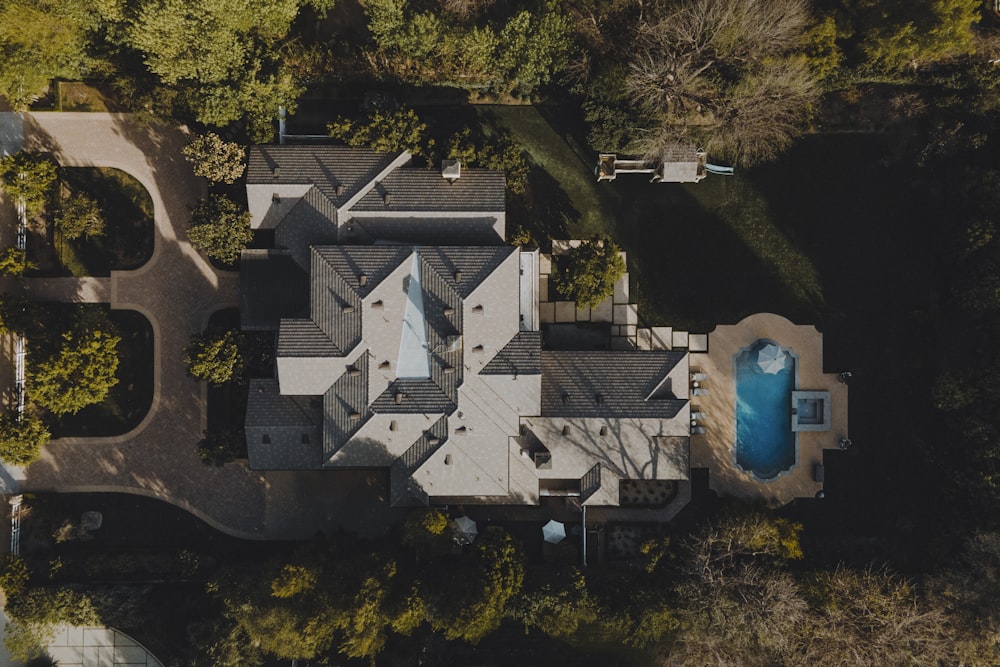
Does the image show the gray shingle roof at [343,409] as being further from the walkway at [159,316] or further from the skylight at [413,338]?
the walkway at [159,316]

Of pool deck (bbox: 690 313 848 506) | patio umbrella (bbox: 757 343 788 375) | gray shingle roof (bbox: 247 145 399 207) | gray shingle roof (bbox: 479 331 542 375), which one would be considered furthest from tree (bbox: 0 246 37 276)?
patio umbrella (bbox: 757 343 788 375)

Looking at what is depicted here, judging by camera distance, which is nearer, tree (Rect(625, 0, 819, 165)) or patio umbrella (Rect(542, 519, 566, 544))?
tree (Rect(625, 0, 819, 165))

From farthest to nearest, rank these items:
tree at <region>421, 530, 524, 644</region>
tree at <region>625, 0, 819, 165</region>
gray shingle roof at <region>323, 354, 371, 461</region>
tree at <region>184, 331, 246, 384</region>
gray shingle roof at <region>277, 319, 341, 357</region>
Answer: gray shingle roof at <region>323, 354, 371, 461</region> → tree at <region>184, 331, 246, 384</region> → gray shingle roof at <region>277, 319, 341, 357</region> → tree at <region>625, 0, 819, 165</region> → tree at <region>421, 530, 524, 644</region>

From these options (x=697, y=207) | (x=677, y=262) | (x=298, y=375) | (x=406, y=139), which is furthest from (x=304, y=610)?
(x=697, y=207)

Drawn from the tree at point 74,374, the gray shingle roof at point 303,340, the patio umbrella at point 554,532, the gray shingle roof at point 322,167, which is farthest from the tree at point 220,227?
the patio umbrella at point 554,532

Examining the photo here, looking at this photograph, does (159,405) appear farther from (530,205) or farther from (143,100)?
(530,205)

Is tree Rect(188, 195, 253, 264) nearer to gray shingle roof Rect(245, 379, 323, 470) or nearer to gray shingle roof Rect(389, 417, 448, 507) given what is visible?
gray shingle roof Rect(245, 379, 323, 470)
